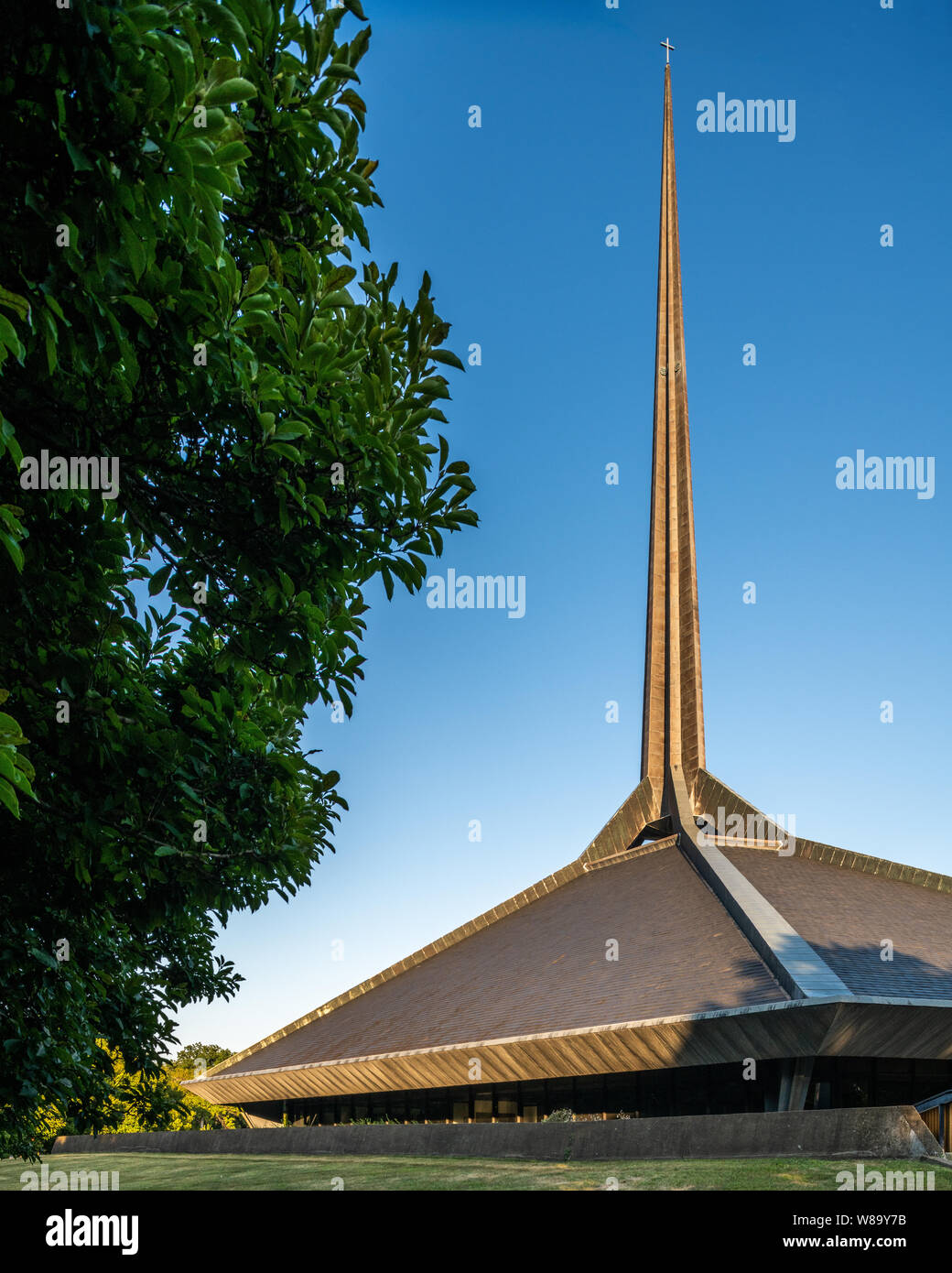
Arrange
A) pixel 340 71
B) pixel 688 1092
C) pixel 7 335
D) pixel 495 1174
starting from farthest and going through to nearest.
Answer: pixel 688 1092
pixel 495 1174
pixel 340 71
pixel 7 335

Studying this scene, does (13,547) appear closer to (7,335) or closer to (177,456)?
(7,335)

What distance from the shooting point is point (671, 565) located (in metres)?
49.8

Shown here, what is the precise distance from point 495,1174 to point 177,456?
1252 cm

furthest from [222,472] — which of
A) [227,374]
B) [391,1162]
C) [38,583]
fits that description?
[391,1162]

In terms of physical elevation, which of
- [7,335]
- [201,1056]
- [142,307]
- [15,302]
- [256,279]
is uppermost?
[256,279]

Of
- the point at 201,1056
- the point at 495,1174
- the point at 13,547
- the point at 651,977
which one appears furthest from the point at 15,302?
the point at 201,1056

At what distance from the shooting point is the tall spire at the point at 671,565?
45.8m

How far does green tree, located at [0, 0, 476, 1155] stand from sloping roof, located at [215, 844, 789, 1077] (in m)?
16.4

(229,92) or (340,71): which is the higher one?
(340,71)

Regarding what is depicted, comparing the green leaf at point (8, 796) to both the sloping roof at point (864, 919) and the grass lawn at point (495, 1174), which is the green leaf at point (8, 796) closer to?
the grass lawn at point (495, 1174)

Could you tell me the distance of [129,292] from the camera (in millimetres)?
6043

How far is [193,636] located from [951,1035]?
2195 cm

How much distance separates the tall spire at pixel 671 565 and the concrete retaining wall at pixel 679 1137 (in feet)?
80.1

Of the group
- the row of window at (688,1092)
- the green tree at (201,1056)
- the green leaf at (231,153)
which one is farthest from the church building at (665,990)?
the green tree at (201,1056)
